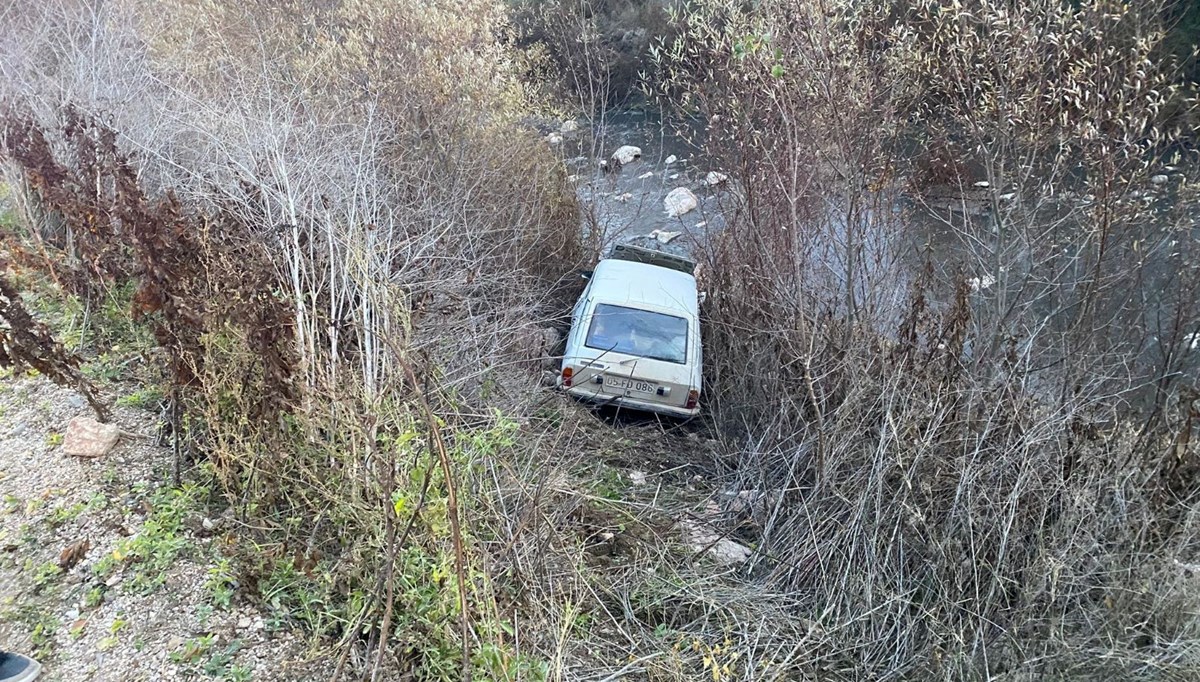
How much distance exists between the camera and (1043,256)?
18.8ft

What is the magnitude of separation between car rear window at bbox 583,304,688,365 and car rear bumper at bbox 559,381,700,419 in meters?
0.43

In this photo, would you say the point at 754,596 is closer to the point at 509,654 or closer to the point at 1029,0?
the point at 509,654

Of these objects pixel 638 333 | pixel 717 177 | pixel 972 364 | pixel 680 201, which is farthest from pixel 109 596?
pixel 680 201

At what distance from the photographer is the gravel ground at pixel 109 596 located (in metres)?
3.00

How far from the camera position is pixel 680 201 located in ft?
41.7

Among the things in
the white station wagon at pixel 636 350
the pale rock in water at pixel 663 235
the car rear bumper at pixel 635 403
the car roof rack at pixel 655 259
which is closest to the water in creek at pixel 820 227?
the pale rock in water at pixel 663 235

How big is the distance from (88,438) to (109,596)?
116 centimetres

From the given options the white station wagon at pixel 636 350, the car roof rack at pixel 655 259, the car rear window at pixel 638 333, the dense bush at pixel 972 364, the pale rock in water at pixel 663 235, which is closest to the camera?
the dense bush at pixel 972 364

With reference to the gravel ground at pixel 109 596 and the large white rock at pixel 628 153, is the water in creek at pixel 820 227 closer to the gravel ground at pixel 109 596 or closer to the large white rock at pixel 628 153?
the large white rock at pixel 628 153

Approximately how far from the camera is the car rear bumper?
7.01 metres

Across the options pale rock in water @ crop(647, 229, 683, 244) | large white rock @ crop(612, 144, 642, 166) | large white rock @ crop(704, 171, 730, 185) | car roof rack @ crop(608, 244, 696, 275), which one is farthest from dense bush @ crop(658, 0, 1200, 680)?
large white rock @ crop(612, 144, 642, 166)

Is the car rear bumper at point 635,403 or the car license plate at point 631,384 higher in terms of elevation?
the car license plate at point 631,384

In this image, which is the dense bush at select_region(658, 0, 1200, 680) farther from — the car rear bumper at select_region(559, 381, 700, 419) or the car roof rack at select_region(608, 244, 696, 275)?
the car roof rack at select_region(608, 244, 696, 275)

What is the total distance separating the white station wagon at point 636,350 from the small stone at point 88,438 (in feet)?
11.8
